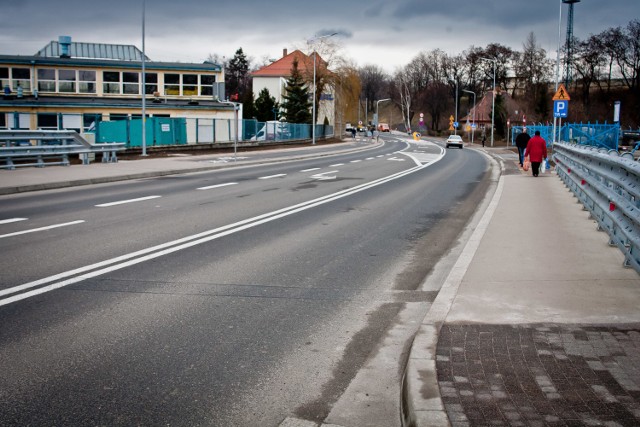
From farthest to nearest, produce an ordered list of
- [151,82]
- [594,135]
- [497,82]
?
1. [497,82]
2. [151,82]
3. [594,135]

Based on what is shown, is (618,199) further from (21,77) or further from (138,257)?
(21,77)

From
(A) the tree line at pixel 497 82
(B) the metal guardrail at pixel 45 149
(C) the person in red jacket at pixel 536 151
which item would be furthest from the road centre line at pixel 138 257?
(A) the tree line at pixel 497 82

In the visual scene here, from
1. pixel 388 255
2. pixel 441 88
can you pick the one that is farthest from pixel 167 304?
pixel 441 88

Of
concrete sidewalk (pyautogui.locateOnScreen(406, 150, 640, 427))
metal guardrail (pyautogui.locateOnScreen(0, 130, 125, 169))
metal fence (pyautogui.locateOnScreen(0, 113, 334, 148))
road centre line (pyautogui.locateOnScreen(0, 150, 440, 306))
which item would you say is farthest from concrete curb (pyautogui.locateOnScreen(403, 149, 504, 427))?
metal fence (pyautogui.locateOnScreen(0, 113, 334, 148))

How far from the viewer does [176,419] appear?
407 centimetres

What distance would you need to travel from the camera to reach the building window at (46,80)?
55.4m

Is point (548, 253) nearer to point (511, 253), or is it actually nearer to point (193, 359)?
point (511, 253)

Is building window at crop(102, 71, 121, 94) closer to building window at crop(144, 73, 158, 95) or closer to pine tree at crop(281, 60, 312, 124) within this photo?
building window at crop(144, 73, 158, 95)

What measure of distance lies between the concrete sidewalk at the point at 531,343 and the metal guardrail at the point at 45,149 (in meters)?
19.1

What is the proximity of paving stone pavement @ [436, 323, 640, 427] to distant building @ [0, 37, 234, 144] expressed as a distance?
49.6m

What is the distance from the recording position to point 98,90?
56.4 metres

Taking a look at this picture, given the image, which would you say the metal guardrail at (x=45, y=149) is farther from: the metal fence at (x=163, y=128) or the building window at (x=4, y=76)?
the building window at (x=4, y=76)

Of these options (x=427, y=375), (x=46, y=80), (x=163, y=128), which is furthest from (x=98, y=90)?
(x=427, y=375)

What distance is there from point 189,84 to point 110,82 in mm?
6565
